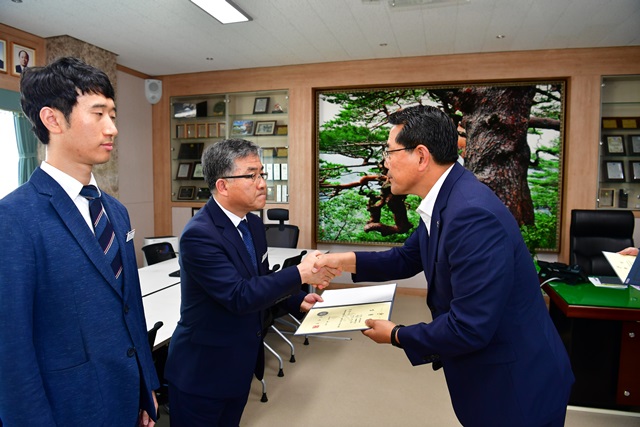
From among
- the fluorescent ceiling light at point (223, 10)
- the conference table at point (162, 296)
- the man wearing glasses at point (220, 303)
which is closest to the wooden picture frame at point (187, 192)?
the conference table at point (162, 296)

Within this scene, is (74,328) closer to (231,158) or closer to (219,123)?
(231,158)

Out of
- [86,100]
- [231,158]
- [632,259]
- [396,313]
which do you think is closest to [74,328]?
[86,100]

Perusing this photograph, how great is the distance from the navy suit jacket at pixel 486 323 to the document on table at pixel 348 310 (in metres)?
0.24

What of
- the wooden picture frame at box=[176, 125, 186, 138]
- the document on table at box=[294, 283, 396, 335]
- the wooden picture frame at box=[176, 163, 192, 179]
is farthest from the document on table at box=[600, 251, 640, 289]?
the wooden picture frame at box=[176, 125, 186, 138]

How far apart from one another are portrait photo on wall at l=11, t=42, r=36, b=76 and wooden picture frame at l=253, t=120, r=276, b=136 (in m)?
2.99

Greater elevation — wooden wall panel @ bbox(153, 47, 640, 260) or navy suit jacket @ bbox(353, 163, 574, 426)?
wooden wall panel @ bbox(153, 47, 640, 260)

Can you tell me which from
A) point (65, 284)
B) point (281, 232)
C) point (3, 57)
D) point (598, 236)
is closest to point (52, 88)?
point (65, 284)

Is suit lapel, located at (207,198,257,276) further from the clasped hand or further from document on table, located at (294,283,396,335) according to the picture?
document on table, located at (294,283,396,335)

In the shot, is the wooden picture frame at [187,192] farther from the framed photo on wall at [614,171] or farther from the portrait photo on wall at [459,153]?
the framed photo on wall at [614,171]

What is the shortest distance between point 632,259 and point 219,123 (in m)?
5.93

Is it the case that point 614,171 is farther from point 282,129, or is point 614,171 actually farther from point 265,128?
point 265,128

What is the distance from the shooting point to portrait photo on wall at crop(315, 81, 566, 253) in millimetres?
5645

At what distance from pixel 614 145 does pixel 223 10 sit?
5081mm

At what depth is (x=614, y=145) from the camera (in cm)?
542
